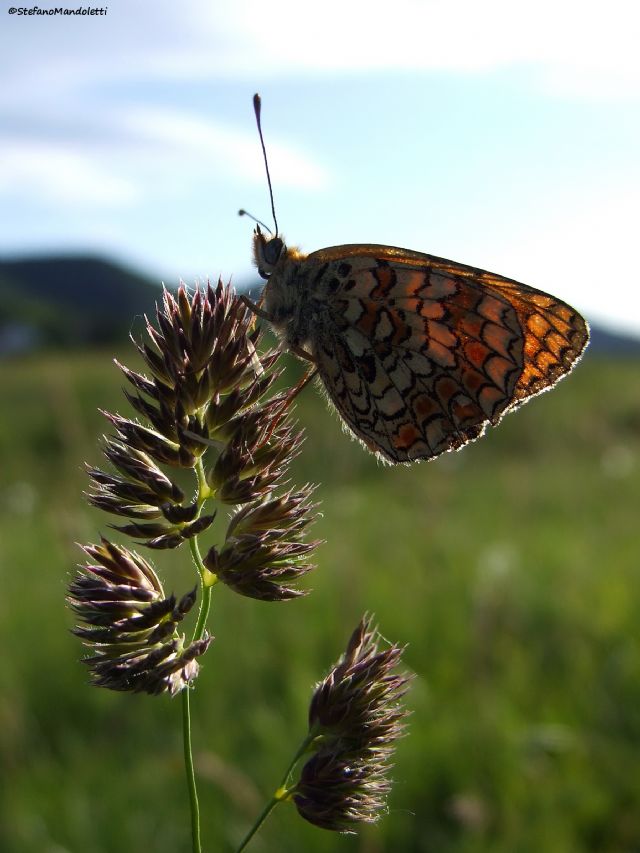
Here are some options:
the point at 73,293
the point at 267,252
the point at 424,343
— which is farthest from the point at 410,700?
the point at 73,293

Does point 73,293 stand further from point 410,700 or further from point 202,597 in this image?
point 202,597

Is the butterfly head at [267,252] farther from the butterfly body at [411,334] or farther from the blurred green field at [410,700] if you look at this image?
the blurred green field at [410,700]

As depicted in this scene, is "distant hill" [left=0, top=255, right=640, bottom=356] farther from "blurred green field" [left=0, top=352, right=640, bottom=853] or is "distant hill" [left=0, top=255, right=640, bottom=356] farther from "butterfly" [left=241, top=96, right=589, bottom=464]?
"butterfly" [left=241, top=96, right=589, bottom=464]

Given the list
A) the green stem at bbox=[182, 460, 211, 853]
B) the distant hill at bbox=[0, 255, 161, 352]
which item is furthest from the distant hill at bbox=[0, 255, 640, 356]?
the green stem at bbox=[182, 460, 211, 853]

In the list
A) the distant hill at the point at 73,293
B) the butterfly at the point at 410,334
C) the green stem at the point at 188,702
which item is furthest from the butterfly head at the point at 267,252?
the distant hill at the point at 73,293

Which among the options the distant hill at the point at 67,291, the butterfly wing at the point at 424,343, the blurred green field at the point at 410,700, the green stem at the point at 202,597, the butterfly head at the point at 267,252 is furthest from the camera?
the distant hill at the point at 67,291

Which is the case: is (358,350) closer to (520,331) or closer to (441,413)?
(441,413)
